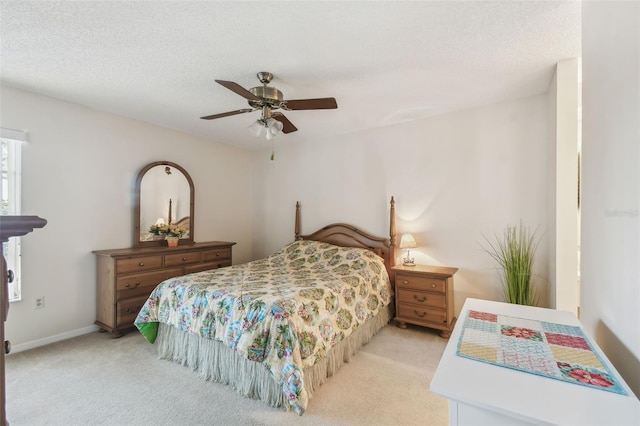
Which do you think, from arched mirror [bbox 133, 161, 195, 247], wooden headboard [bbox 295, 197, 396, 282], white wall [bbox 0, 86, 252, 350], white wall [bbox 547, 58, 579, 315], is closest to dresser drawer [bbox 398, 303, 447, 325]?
wooden headboard [bbox 295, 197, 396, 282]

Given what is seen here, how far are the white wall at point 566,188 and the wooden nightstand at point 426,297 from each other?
2.98 ft

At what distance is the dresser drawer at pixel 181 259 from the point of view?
342 centimetres

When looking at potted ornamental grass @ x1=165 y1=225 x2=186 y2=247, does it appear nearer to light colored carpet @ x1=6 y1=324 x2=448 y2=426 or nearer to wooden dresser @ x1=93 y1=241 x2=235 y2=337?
wooden dresser @ x1=93 y1=241 x2=235 y2=337

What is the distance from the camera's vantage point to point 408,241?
10.8 ft

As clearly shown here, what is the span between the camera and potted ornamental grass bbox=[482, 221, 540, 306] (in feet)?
8.64

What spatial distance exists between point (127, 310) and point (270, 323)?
6.90 feet

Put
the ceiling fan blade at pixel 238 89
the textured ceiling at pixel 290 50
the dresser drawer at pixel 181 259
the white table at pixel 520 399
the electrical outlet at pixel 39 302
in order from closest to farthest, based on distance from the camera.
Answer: the white table at pixel 520 399 → the textured ceiling at pixel 290 50 → the ceiling fan blade at pixel 238 89 → the electrical outlet at pixel 39 302 → the dresser drawer at pixel 181 259

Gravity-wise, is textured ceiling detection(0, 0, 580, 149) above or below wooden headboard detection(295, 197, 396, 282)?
above

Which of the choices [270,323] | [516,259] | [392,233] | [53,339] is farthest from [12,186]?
[516,259]

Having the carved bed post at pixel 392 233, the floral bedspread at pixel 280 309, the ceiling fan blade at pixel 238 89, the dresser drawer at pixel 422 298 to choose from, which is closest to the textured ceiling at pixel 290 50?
the ceiling fan blade at pixel 238 89

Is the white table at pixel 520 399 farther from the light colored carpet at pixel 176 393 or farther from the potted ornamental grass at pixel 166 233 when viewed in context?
the potted ornamental grass at pixel 166 233

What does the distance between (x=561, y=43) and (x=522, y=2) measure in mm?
649

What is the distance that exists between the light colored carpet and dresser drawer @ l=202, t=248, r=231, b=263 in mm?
1300

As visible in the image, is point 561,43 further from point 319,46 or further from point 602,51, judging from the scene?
point 319,46
